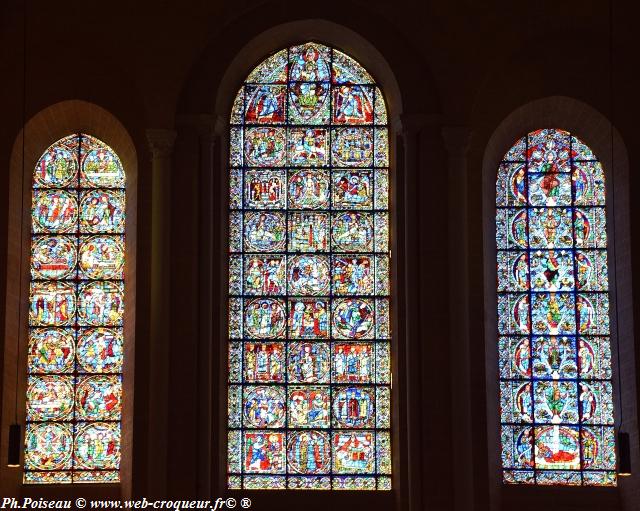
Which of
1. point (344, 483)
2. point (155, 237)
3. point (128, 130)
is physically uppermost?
point (128, 130)

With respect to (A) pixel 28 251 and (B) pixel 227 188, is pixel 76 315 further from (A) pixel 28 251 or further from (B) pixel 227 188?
(B) pixel 227 188

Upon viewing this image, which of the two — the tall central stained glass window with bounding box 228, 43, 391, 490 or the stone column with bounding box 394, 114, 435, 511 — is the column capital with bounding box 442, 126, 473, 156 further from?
the tall central stained glass window with bounding box 228, 43, 391, 490

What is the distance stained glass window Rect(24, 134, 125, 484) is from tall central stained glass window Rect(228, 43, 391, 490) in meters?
1.82

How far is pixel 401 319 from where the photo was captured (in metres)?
20.3

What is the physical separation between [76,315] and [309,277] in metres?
3.50

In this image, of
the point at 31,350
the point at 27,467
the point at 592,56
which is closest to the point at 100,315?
the point at 31,350

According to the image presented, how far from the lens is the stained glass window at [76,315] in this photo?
20750mm

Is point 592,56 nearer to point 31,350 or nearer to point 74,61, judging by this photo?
point 74,61

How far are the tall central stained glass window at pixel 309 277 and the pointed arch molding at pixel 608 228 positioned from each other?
150 centimetres

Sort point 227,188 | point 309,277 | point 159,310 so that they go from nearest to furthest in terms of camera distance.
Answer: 1. point 159,310
2. point 309,277
3. point 227,188

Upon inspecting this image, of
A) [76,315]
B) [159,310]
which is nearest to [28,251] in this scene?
[76,315]

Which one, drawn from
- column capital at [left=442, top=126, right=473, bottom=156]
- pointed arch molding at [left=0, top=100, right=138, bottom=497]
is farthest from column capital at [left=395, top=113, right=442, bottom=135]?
pointed arch molding at [left=0, top=100, right=138, bottom=497]

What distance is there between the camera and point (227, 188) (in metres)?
21.2

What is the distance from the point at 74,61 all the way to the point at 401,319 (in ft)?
20.2
